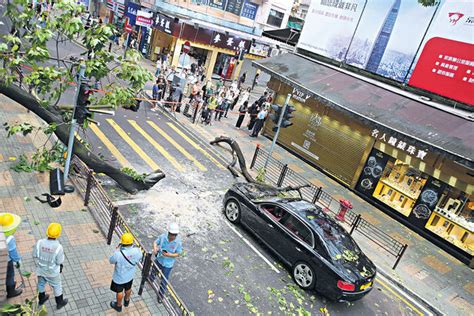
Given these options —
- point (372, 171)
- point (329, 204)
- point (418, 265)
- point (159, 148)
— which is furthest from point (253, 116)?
point (418, 265)

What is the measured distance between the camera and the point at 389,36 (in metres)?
16.1

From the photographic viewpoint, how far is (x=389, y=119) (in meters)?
14.5

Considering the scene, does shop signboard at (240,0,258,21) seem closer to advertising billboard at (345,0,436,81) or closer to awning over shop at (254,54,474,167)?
awning over shop at (254,54,474,167)

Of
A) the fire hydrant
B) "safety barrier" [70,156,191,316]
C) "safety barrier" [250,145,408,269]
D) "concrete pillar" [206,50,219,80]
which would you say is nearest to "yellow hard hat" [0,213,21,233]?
"safety barrier" [70,156,191,316]

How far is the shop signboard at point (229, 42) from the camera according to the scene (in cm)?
3136

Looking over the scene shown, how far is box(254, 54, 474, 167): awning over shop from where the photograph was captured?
12.9 m

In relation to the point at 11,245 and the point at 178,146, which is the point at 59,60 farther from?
the point at 178,146

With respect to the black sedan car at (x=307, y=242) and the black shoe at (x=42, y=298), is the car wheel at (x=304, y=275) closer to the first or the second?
the black sedan car at (x=307, y=242)

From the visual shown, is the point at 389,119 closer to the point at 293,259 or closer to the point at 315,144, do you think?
the point at 315,144

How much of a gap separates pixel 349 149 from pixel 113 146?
10.3 meters

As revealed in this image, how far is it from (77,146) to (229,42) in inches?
962

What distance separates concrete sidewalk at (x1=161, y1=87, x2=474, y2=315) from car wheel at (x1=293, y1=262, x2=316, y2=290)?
3322mm

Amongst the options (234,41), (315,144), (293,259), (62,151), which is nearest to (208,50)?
(234,41)

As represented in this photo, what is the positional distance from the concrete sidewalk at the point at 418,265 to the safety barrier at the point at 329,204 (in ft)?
1.13
